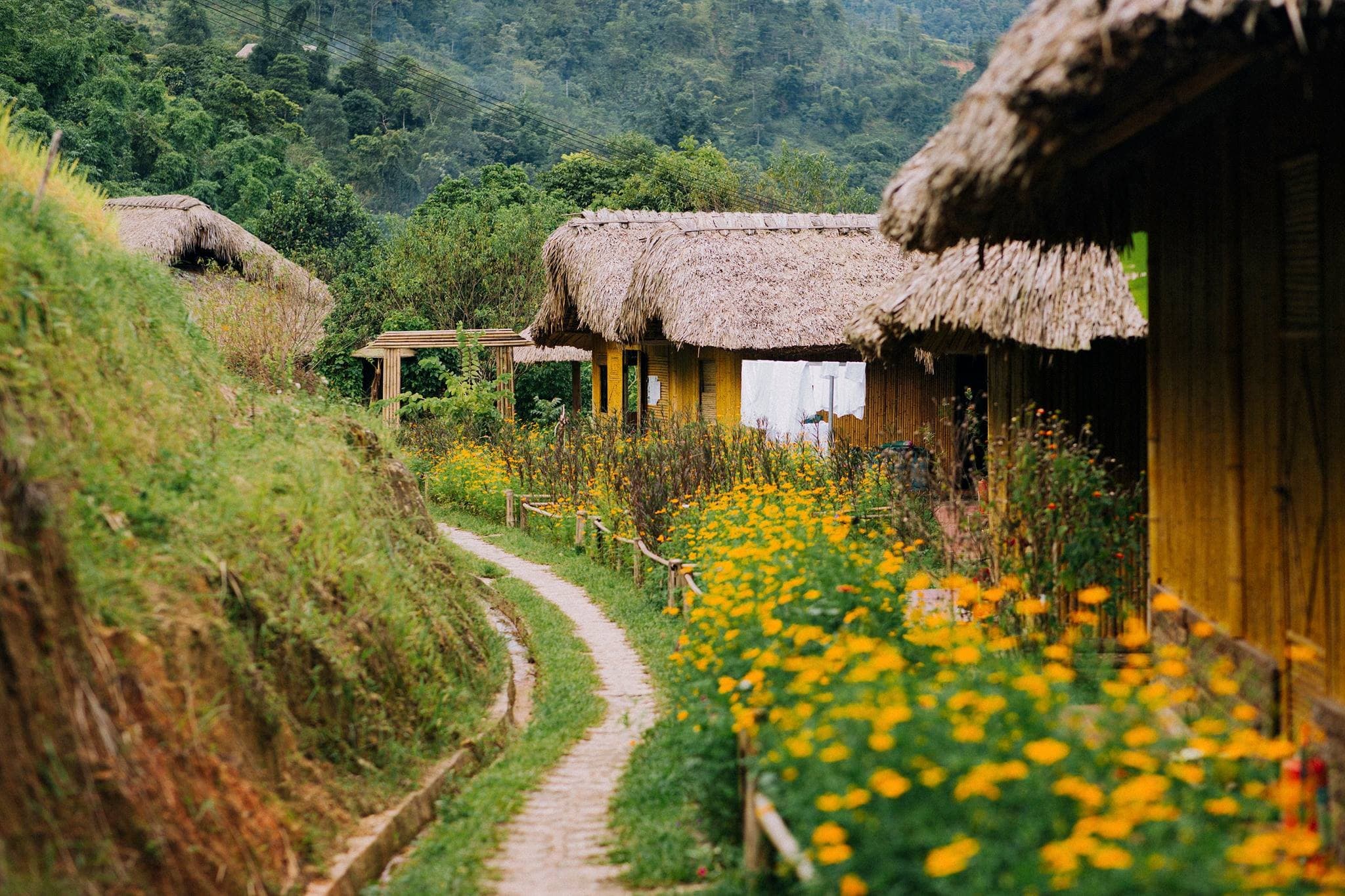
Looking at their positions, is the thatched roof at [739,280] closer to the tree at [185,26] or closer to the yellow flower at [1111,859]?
the yellow flower at [1111,859]

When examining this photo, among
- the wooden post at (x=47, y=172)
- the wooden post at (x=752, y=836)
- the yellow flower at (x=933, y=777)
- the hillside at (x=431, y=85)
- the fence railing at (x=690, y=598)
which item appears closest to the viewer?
the yellow flower at (x=933, y=777)

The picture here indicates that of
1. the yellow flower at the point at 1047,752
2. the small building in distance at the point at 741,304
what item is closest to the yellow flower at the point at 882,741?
the yellow flower at the point at 1047,752

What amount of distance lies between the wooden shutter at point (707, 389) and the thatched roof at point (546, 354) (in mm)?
9011

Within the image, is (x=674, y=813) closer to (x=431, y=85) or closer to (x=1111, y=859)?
(x=1111, y=859)

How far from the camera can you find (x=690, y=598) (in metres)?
8.56

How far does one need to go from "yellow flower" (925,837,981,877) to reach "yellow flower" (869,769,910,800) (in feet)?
0.64

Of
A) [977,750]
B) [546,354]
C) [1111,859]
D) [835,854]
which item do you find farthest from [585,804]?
[546,354]

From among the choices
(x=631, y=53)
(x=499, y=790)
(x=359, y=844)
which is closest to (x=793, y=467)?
(x=499, y=790)

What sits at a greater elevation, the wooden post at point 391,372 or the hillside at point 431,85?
the hillside at point 431,85

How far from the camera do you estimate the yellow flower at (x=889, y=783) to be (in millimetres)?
3002

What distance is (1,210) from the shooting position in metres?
5.56

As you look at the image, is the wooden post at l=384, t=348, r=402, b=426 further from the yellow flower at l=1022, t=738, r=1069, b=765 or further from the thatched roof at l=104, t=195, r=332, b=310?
the yellow flower at l=1022, t=738, r=1069, b=765

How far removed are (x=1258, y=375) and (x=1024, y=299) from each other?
147 inches

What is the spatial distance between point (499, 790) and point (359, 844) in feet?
4.03
